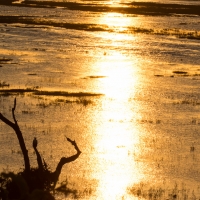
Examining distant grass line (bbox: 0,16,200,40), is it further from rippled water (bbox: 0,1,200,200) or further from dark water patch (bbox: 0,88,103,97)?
dark water patch (bbox: 0,88,103,97)

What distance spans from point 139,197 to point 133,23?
3927cm

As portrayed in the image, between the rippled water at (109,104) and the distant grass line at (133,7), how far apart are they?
14.0 metres

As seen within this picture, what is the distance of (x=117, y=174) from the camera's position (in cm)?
1706

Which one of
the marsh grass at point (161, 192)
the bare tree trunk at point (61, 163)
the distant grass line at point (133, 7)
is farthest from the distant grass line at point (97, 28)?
the bare tree trunk at point (61, 163)

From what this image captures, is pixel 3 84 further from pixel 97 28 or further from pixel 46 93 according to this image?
pixel 97 28

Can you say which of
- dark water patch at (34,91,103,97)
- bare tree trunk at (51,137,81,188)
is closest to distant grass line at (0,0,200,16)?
dark water patch at (34,91,103,97)

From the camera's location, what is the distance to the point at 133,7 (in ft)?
222

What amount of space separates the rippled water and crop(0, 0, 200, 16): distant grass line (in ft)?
46.1

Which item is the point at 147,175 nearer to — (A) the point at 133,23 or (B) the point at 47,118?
(B) the point at 47,118

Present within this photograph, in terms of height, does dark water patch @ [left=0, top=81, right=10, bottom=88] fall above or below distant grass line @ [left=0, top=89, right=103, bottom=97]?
above

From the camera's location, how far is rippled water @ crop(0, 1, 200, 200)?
56.1ft

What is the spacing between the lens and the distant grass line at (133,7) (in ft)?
207

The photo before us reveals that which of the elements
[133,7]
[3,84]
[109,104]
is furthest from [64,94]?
[133,7]

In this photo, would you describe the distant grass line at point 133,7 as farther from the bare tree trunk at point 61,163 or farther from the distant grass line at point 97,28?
the bare tree trunk at point 61,163
